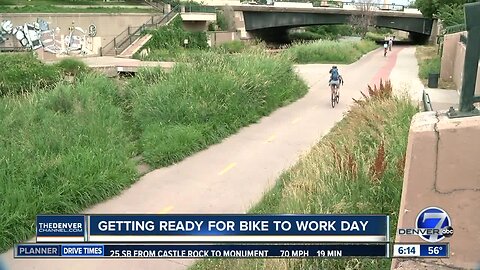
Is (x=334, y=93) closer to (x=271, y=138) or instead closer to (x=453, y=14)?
(x=271, y=138)

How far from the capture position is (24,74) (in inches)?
900

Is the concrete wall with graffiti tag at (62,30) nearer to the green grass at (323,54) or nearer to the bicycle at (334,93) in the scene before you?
the green grass at (323,54)

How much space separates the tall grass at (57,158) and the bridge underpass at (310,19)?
46390 mm

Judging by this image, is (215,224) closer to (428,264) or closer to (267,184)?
(428,264)

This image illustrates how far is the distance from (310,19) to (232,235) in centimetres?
6090

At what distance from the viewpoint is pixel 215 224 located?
3334mm

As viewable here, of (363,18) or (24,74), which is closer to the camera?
(24,74)

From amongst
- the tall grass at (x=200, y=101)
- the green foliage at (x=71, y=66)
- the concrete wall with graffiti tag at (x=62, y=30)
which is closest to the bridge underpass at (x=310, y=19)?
the concrete wall with graffiti tag at (x=62, y=30)

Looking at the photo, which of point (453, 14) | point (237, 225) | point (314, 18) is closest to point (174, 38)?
point (314, 18)

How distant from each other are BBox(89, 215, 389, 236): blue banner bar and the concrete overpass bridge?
5552 cm

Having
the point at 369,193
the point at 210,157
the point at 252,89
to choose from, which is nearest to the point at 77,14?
the point at 252,89

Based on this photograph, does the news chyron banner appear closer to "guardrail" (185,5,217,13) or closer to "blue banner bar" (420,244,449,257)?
"blue banner bar" (420,244,449,257)

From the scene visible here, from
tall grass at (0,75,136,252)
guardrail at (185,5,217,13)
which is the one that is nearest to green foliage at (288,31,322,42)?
guardrail at (185,5,217,13)

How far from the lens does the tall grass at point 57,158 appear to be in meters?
7.39
